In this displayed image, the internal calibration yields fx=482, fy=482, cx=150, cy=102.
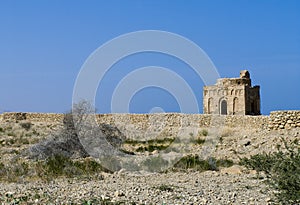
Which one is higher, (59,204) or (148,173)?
(148,173)

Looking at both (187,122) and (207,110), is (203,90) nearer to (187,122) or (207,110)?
(207,110)

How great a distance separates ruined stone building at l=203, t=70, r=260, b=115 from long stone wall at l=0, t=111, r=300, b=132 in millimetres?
5739

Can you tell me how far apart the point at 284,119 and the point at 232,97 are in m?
12.9

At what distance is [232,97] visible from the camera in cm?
3228

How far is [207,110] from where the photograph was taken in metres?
33.3

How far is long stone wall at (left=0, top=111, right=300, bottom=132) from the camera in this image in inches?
768

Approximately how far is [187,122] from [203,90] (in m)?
6.92

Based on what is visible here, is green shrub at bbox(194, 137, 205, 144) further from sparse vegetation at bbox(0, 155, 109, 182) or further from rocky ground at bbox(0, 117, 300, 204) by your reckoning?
sparse vegetation at bbox(0, 155, 109, 182)

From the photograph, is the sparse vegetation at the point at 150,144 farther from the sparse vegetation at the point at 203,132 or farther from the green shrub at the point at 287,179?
the green shrub at the point at 287,179

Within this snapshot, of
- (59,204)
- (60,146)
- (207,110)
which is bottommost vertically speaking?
(59,204)

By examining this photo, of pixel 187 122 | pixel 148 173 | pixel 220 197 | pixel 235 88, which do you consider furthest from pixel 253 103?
pixel 220 197

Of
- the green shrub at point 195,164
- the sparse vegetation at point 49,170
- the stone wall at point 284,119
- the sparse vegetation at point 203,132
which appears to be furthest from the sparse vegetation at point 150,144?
the sparse vegetation at point 49,170

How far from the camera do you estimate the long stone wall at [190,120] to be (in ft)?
64.0

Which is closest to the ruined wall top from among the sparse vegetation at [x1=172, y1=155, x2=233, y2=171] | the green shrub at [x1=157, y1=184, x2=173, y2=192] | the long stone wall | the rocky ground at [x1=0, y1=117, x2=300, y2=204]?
the long stone wall
